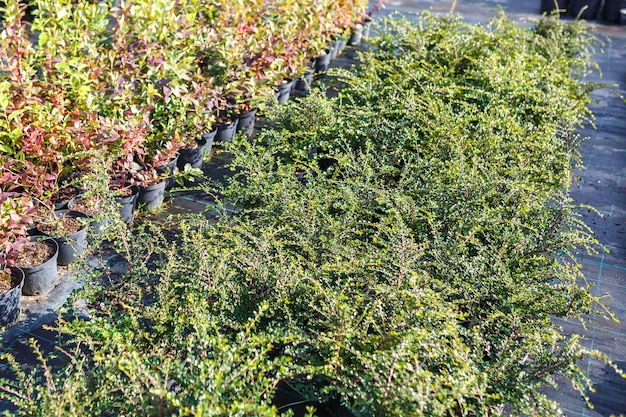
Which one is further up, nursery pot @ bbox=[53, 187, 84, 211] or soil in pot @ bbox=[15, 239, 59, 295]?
nursery pot @ bbox=[53, 187, 84, 211]

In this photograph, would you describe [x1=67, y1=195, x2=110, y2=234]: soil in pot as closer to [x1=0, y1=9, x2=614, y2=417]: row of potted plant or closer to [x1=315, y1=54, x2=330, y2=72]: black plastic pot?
[x1=0, y1=9, x2=614, y2=417]: row of potted plant

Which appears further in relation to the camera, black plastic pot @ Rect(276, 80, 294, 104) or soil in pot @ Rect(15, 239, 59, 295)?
black plastic pot @ Rect(276, 80, 294, 104)

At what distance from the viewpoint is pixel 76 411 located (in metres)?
1.88

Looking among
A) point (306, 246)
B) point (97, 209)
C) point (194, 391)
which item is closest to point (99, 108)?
point (97, 209)

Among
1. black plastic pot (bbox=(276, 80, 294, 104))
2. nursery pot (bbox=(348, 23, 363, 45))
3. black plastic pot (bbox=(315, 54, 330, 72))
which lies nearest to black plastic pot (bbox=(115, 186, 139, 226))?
black plastic pot (bbox=(276, 80, 294, 104))

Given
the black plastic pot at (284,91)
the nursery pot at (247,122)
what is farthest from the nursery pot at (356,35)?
the nursery pot at (247,122)

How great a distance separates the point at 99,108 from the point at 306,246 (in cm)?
178

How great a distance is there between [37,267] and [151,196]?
0.95m

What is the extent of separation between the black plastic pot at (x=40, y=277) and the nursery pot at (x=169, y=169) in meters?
1.00

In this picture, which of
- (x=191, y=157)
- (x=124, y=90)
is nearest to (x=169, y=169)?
(x=191, y=157)

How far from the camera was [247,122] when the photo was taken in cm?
492

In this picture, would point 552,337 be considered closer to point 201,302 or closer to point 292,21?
point 201,302

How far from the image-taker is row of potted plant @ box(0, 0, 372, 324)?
3193 millimetres

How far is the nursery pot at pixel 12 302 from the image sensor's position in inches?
110
